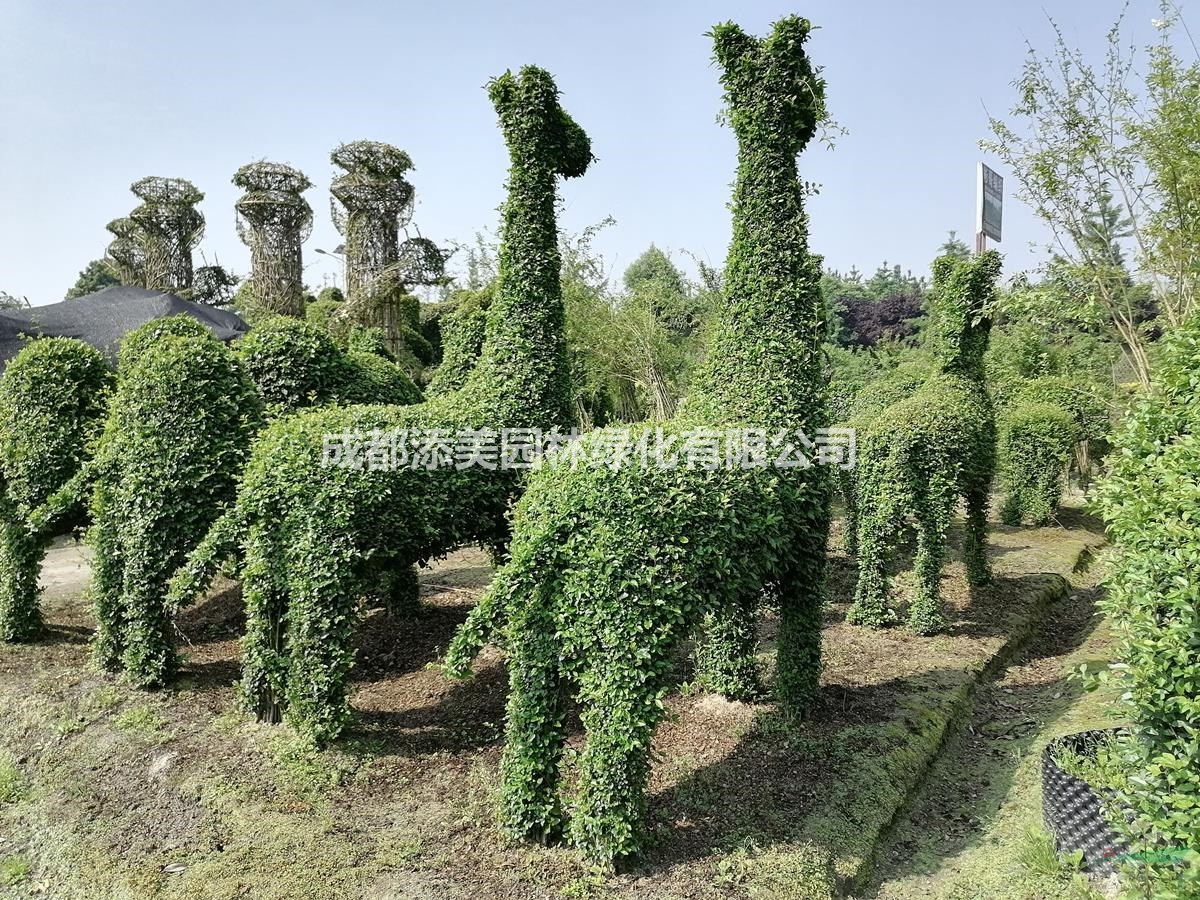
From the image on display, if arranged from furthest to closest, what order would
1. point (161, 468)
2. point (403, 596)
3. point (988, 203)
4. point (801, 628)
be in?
point (988, 203) → point (403, 596) → point (161, 468) → point (801, 628)

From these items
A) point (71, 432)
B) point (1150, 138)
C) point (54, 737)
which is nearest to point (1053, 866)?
point (1150, 138)

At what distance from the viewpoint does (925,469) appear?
27.4ft

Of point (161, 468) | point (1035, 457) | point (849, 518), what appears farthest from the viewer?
point (1035, 457)

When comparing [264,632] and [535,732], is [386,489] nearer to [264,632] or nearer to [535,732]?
[264,632]

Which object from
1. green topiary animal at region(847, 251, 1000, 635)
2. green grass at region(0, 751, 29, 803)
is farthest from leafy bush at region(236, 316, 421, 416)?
green topiary animal at region(847, 251, 1000, 635)

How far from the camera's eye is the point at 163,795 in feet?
18.3

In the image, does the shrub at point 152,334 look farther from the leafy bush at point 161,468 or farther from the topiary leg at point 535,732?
the topiary leg at point 535,732

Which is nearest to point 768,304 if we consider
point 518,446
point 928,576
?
point 518,446

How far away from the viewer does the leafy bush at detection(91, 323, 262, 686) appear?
265 inches

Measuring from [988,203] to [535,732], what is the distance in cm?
1128

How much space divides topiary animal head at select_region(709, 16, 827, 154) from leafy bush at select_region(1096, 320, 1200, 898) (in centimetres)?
297

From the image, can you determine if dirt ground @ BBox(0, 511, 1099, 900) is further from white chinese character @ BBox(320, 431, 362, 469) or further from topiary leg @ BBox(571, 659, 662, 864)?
white chinese character @ BBox(320, 431, 362, 469)

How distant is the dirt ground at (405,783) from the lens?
180 inches

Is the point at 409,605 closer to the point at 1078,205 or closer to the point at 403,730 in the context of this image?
the point at 403,730
